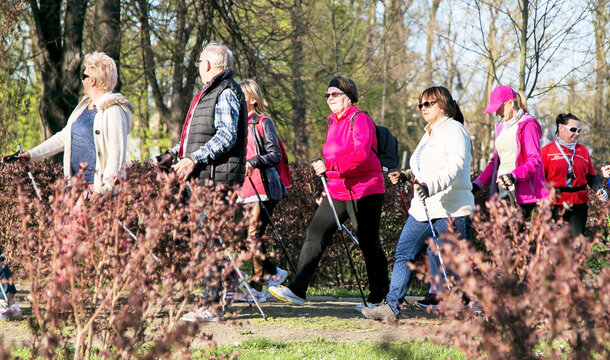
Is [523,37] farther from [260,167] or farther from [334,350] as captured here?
[334,350]

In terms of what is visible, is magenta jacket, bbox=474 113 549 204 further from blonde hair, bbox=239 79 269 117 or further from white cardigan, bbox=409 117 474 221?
blonde hair, bbox=239 79 269 117

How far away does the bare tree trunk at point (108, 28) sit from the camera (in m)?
11.2

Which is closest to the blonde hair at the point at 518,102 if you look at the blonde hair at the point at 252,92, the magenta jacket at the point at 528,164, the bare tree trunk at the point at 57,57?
the magenta jacket at the point at 528,164

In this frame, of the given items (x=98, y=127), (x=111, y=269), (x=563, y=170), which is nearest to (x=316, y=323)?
(x=98, y=127)

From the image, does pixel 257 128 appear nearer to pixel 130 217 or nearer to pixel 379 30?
pixel 130 217

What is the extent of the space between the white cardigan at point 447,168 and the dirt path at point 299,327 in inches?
33.3

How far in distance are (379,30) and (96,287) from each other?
948 inches

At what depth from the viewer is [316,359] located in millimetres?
4426

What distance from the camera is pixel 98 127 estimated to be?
547cm

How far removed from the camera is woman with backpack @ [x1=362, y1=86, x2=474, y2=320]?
532cm

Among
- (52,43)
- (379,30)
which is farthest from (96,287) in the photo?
(379,30)

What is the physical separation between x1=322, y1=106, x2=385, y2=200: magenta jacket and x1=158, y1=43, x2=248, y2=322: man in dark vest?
0.93 metres

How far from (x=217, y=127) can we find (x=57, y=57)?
755cm

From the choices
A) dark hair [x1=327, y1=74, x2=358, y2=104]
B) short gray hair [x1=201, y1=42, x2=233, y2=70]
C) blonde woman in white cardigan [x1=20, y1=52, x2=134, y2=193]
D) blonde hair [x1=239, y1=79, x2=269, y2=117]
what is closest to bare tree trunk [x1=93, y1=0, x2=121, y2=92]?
blonde hair [x1=239, y1=79, x2=269, y2=117]
